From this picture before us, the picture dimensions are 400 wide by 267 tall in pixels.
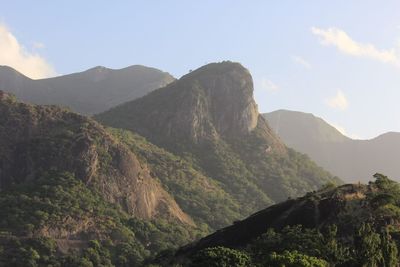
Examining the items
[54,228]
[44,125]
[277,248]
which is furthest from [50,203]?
[277,248]

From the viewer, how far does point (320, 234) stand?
65812 mm

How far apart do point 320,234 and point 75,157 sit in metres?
95.0

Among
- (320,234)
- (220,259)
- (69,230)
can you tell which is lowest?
(69,230)

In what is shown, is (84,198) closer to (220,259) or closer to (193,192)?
(193,192)

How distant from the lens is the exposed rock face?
148500mm

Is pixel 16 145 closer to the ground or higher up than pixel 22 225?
higher up

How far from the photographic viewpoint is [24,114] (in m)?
163

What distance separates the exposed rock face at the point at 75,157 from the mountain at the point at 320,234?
218 ft

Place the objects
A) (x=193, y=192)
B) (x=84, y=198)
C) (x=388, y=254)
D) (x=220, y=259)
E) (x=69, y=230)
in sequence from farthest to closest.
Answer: (x=193, y=192) < (x=84, y=198) < (x=69, y=230) < (x=388, y=254) < (x=220, y=259)

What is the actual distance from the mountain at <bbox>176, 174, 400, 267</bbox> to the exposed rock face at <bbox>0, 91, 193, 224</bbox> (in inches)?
2617

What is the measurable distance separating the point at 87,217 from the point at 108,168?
26.5m

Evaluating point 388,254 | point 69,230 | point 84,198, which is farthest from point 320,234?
point 84,198

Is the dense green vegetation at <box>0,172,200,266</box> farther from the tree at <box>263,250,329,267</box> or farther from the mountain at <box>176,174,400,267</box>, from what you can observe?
the tree at <box>263,250,329,267</box>

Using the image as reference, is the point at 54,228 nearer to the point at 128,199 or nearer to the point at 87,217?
the point at 87,217
